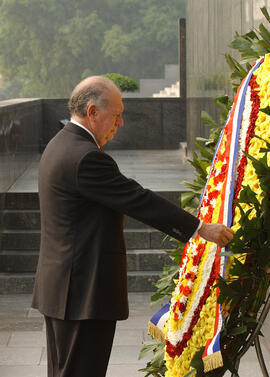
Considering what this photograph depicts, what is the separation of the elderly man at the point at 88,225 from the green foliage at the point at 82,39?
212ft

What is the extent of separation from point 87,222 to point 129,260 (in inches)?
179

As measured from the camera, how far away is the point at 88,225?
3.46 m

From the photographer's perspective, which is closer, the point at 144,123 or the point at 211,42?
the point at 211,42

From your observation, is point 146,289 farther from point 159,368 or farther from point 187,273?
point 187,273

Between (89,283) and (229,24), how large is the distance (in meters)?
4.87

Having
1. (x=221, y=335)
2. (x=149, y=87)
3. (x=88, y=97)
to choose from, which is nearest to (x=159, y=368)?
(x=221, y=335)

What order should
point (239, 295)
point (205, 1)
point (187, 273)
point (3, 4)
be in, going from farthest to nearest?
point (3, 4) → point (205, 1) → point (187, 273) → point (239, 295)

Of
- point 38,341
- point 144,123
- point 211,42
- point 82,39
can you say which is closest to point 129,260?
point 38,341

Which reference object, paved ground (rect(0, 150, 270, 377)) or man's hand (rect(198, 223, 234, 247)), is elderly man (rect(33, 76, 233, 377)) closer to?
man's hand (rect(198, 223, 234, 247))

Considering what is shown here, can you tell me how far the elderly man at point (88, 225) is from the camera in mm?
3389

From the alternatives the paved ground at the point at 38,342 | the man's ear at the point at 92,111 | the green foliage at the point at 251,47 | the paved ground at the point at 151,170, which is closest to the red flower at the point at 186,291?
the man's ear at the point at 92,111

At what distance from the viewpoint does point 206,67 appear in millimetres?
11023

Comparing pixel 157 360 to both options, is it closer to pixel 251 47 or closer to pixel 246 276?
pixel 246 276

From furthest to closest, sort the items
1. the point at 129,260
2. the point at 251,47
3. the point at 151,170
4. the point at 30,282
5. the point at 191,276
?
the point at 151,170 < the point at 129,260 < the point at 30,282 < the point at 251,47 < the point at 191,276
